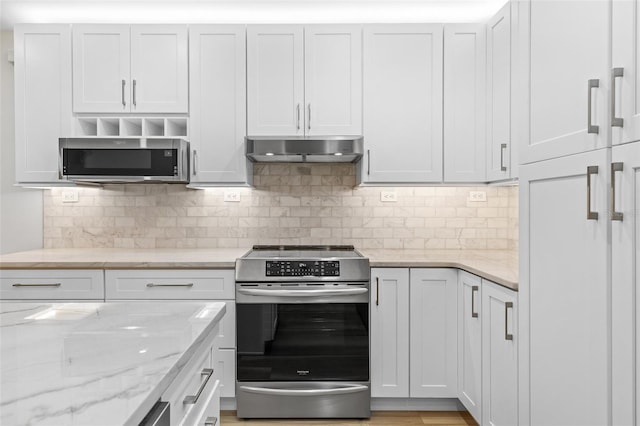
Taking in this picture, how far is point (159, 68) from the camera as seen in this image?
3057 millimetres

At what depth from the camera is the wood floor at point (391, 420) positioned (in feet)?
8.81

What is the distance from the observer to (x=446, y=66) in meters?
3.03

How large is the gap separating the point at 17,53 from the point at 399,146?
2.60 m

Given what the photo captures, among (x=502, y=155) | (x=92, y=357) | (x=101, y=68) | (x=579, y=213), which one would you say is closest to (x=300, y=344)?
(x=502, y=155)

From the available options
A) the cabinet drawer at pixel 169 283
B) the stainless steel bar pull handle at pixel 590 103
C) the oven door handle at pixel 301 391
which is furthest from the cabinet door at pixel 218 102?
the stainless steel bar pull handle at pixel 590 103

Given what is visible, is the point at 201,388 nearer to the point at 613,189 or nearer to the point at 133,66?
the point at 613,189

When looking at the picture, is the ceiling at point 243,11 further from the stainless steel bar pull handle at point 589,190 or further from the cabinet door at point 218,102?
the stainless steel bar pull handle at point 589,190

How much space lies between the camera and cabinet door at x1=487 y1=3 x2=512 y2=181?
101 inches

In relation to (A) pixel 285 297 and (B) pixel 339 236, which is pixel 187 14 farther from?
(A) pixel 285 297

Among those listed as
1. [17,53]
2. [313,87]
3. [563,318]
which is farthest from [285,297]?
[17,53]

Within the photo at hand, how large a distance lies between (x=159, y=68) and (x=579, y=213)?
8.77 ft

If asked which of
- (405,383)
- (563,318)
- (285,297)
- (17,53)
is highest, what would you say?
(17,53)

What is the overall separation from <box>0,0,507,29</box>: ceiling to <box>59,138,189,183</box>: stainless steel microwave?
1027 millimetres

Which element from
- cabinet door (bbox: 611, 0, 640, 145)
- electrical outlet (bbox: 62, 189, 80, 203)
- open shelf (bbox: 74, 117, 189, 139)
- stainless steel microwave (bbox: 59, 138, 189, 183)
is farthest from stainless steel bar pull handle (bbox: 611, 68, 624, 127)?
electrical outlet (bbox: 62, 189, 80, 203)
